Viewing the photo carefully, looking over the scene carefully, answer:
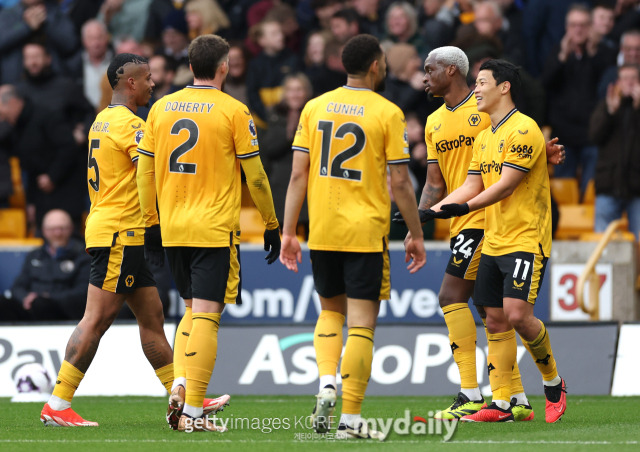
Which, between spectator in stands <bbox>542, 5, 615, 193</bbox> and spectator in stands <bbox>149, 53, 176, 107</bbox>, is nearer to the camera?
spectator in stands <bbox>149, 53, 176, 107</bbox>

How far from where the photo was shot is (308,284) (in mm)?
13000

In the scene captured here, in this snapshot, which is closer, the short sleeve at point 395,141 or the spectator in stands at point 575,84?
the short sleeve at point 395,141

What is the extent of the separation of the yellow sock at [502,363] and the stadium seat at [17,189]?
8.57m

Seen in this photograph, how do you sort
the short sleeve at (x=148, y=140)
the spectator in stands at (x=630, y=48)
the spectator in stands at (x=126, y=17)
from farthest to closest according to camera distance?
the spectator in stands at (x=126, y=17) < the spectator in stands at (x=630, y=48) < the short sleeve at (x=148, y=140)

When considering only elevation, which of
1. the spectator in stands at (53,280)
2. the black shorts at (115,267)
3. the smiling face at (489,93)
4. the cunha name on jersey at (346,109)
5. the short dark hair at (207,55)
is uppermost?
the short dark hair at (207,55)

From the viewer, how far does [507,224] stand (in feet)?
26.5

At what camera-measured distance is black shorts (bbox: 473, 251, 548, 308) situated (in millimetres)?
7961

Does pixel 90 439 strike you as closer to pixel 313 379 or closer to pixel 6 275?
pixel 313 379

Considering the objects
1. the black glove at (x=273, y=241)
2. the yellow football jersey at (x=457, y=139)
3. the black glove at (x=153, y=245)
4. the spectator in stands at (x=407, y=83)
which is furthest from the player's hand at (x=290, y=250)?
the spectator in stands at (x=407, y=83)

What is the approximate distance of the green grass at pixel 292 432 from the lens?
6.81 m

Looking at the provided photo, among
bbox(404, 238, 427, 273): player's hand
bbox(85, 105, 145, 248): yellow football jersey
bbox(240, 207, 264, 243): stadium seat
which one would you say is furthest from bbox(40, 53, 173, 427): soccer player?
bbox(240, 207, 264, 243): stadium seat

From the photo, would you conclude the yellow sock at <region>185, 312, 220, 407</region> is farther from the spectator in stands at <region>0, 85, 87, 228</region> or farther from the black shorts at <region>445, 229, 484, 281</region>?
the spectator in stands at <region>0, 85, 87, 228</region>

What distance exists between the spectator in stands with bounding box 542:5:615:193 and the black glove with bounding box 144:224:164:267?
716 centimetres
